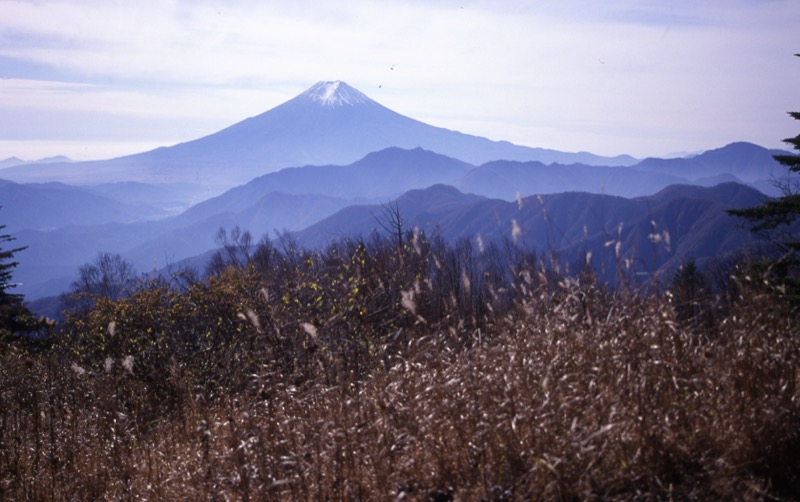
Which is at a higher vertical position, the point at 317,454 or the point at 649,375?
the point at 649,375

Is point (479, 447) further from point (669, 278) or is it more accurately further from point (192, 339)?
point (192, 339)

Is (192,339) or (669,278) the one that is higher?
(669,278)

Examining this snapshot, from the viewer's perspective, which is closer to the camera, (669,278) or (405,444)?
(405,444)

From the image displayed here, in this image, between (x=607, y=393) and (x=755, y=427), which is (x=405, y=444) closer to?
(x=607, y=393)

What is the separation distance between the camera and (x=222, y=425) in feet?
18.0

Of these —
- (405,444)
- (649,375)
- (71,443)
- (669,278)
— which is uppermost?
(669,278)

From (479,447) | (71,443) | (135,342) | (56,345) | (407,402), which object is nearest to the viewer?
(479,447)

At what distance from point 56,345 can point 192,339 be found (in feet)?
7.33

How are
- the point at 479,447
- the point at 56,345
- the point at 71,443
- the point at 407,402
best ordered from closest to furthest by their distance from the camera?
the point at 479,447, the point at 407,402, the point at 71,443, the point at 56,345

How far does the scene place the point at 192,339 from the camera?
394 inches

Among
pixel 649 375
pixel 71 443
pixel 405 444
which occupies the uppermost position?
pixel 649 375

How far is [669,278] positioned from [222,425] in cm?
344

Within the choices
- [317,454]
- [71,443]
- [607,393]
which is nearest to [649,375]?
[607,393]

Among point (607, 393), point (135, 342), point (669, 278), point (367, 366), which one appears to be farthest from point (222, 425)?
point (135, 342)
